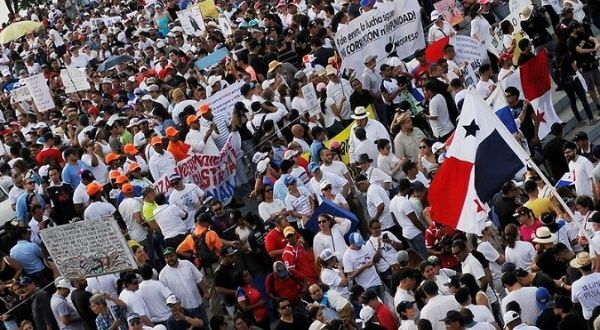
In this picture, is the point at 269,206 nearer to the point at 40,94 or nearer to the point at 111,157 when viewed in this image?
the point at 111,157

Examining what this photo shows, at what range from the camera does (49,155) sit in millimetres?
23391

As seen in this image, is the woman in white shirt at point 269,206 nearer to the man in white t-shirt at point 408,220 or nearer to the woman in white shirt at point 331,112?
the man in white t-shirt at point 408,220

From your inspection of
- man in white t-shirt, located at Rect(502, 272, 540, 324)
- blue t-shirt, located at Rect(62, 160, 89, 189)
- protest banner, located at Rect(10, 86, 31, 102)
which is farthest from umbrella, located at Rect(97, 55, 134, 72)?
man in white t-shirt, located at Rect(502, 272, 540, 324)

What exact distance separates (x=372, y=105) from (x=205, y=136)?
254 centimetres

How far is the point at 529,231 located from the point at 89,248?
16.9ft

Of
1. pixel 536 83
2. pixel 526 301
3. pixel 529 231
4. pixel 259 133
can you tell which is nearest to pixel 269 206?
pixel 259 133

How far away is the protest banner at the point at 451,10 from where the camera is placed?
87.4ft

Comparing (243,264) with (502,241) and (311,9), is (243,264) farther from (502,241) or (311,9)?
(311,9)

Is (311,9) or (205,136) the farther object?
(311,9)

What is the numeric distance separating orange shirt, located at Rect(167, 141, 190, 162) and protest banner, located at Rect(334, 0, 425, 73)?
323 cm

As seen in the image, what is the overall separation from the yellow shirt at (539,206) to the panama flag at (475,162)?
301cm

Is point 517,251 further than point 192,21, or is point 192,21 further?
point 192,21

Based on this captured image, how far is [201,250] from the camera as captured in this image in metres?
18.5

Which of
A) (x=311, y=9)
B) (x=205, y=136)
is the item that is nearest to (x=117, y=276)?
(x=205, y=136)
